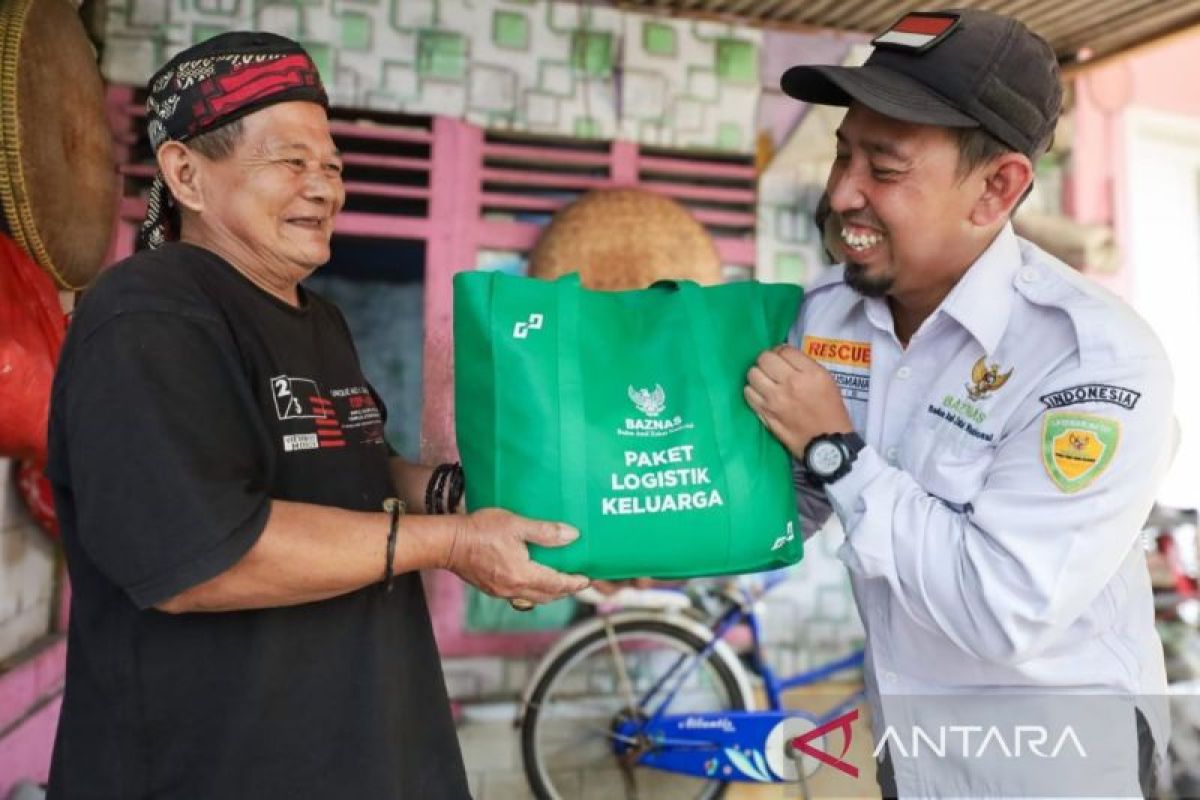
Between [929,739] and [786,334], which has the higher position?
[786,334]

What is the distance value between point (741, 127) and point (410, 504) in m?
3.09

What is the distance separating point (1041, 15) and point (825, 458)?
11.5ft

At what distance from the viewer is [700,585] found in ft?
13.1

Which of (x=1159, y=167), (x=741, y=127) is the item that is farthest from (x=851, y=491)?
(x=1159, y=167)

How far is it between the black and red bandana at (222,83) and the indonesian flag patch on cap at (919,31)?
0.99 meters

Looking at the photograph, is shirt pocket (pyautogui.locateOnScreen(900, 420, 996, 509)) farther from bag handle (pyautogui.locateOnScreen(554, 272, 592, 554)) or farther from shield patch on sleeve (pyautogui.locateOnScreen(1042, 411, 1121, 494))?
bag handle (pyautogui.locateOnScreen(554, 272, 592, 554))

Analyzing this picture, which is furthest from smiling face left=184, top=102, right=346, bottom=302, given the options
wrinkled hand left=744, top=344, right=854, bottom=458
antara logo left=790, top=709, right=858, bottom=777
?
antara logo left=790, top=709, right=858, bottom=777

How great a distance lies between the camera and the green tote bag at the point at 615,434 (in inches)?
60.5

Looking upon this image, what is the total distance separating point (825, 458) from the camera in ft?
5.01

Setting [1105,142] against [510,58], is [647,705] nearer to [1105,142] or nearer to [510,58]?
[510,58]

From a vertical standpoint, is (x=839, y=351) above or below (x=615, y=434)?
above

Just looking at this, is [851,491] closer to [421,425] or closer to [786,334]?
[786,334]

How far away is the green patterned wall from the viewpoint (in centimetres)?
374

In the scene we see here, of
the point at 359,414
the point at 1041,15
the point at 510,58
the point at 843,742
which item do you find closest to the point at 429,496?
the point at 359,414
